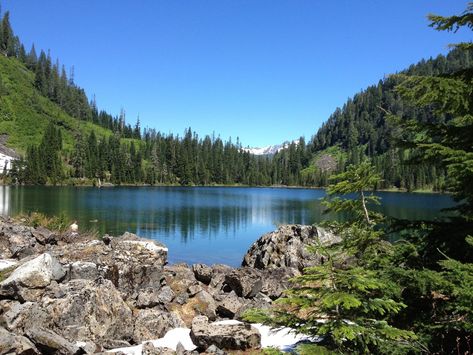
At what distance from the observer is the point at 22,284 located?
13.2 m

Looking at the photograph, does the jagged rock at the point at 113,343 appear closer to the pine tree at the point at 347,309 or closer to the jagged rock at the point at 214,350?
the jagged rock at the point at 214,350

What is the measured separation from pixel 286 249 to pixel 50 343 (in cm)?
1960

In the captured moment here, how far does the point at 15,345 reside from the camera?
9.20 metres

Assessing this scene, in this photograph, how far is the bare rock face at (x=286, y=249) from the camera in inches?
1056

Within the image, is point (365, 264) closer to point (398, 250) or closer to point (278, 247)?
point (398, 250)

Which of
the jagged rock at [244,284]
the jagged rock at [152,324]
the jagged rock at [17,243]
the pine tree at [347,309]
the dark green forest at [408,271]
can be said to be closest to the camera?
the pine tree at [347,309]

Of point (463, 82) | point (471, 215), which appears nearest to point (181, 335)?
point (471, 215)

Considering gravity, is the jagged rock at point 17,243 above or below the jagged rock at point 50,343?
above

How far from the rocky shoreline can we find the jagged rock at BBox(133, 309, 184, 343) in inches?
1.1

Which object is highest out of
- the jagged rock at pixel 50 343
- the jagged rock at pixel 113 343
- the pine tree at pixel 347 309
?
the pine tree at pixel 347 309

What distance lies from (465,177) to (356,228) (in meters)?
2.54

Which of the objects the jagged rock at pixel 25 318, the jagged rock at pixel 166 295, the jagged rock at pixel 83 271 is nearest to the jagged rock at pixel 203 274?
the jagged rock at pixel 166 295

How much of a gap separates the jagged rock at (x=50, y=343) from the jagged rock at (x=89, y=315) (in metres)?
1.00

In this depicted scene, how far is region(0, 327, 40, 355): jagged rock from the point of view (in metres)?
8.99
